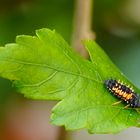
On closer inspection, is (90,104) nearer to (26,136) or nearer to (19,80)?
(19,80)

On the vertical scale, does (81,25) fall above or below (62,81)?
above

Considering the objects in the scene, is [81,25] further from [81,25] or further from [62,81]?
[62,81]

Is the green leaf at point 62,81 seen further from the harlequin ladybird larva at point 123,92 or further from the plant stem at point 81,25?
the plant stem at point 81,25

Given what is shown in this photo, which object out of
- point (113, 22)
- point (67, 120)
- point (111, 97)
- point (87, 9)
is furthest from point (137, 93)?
point (113, 22)

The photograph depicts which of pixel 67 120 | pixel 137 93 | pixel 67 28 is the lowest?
pixel 67 120

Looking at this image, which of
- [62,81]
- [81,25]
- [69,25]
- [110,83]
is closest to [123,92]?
[110,83]

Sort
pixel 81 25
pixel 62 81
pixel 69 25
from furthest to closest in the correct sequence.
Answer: pixel 69 25 → pixel 81 25 → pixel 62 81
